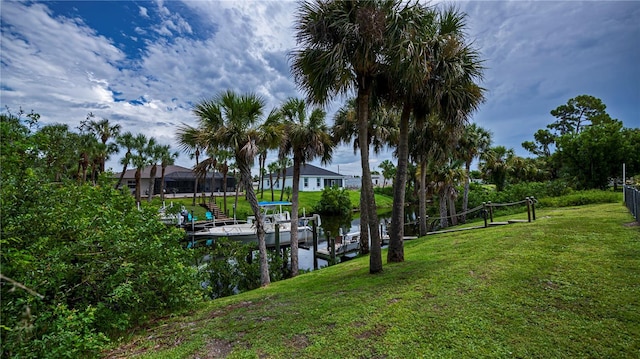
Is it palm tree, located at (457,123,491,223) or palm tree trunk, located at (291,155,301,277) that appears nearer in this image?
palm tree trunk, located at (291,155,301,277)

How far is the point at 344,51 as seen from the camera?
711 centimetres

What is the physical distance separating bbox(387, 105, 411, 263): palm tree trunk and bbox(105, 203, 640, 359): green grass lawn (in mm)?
1380

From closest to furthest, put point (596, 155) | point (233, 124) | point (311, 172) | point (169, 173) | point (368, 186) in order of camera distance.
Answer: point (368, 186), point (233, 124), point (596, 155), point (169, 173), point (311, 172)

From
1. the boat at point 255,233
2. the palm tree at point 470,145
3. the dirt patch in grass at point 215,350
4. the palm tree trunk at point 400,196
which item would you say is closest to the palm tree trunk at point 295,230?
the palm tree trunk at point 400,196

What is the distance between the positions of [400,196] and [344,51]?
13.7 feet

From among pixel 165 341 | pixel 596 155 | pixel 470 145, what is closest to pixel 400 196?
pixel 165 341

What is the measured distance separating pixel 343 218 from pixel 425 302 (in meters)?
29.9

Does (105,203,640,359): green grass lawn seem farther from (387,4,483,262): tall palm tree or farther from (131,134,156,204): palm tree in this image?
(131,134,156,204): palm tree

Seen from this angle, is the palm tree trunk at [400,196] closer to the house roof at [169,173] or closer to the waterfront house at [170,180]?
the waterfront house at [170,180]

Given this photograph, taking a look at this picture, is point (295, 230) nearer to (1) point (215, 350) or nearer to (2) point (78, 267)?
(1) point (215, 350)

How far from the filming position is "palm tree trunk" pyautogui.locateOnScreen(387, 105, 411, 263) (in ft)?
27.9

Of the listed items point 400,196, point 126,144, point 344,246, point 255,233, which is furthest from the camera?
point 126,144

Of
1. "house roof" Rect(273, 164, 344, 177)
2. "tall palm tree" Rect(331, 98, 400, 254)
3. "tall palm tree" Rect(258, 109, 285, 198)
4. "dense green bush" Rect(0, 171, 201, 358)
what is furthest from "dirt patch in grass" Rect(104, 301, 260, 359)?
"house roof" Rect(273, 164, 344, 177)

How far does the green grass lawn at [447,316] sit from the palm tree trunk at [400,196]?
138 centimetres
